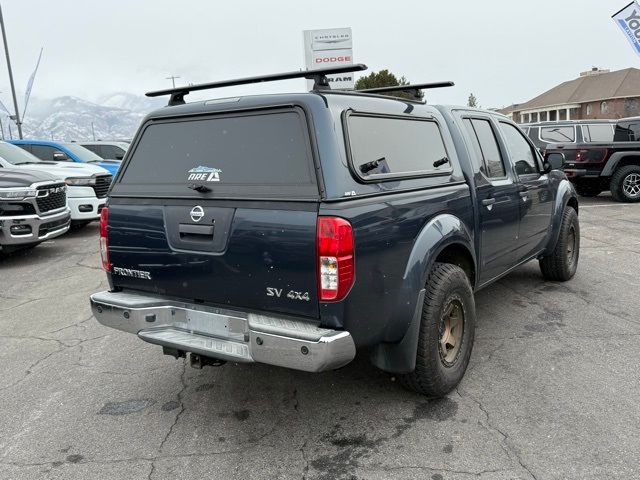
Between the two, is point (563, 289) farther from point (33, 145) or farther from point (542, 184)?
point (33, 145)

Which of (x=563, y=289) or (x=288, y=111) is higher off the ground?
(x=288, y=111)

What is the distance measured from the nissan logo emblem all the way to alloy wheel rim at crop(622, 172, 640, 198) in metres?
12.4

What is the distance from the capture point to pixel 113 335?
4.87m

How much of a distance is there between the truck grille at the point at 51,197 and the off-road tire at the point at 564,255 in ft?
22.7

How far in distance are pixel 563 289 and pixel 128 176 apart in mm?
4522

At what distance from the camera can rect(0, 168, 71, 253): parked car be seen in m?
7.59

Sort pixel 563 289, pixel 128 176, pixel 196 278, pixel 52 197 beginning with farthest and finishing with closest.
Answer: pixel 52 197, pixel 563 289, pixel 128 176, pixel 196 278

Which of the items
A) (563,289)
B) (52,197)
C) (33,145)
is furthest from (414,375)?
(33,145)

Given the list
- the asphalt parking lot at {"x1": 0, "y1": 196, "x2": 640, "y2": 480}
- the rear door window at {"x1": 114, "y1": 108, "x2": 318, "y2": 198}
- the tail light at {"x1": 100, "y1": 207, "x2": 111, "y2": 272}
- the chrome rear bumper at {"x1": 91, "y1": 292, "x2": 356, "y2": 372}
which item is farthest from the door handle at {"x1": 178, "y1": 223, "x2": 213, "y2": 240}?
the asphalt parking lot at {"x1": 0, "y1": 196, "x2": 640, "y2": 480}

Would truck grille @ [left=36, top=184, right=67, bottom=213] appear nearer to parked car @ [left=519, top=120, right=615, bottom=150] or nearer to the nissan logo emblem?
the nissan logo emblem

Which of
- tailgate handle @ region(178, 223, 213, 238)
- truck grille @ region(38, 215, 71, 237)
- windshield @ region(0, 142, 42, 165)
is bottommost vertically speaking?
truck grille @ region(38, 215, 71, 237)

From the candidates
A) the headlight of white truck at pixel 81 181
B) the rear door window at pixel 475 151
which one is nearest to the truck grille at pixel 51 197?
the headlight of white truck at pixel 81 181

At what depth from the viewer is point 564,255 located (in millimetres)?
5730

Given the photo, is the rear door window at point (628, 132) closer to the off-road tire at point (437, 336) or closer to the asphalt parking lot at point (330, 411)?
the asphalt parking lot at point (330, 411)
